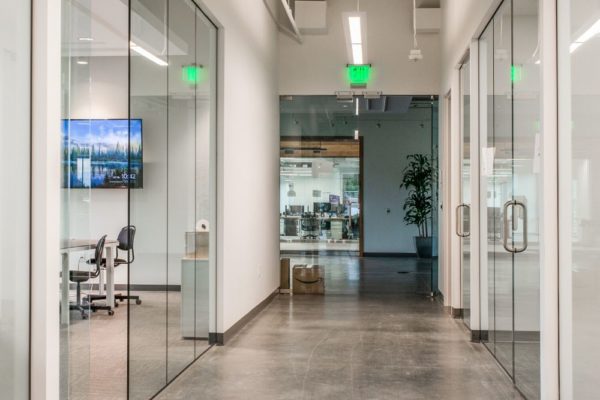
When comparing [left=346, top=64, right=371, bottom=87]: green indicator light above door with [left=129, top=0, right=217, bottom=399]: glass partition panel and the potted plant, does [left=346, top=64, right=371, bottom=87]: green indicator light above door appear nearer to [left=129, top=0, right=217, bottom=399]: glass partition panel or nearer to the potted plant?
the potted plant

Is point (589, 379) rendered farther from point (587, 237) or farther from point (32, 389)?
point (32, 389)

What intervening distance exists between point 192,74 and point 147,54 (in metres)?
1.00

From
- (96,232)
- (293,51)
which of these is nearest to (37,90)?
(96,232)

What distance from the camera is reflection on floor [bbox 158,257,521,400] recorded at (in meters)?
4.47

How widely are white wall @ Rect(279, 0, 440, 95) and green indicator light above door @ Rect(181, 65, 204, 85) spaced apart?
165 inches

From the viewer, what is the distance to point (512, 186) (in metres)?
4.77

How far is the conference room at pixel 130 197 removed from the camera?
3.12 metres

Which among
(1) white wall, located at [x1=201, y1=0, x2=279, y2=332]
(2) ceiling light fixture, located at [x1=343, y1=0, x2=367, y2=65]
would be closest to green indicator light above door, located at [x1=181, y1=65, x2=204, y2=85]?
(1) white wall, located at [x1=201, y1=0, x2=279, y2=332]

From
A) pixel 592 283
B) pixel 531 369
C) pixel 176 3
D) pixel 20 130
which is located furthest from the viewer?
pixel 176 3

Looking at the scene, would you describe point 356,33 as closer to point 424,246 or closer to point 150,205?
point 150,205

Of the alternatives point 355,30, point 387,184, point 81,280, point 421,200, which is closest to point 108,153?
point 81,280

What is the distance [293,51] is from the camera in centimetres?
964

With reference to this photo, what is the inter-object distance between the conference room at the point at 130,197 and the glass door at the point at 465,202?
2.98 m

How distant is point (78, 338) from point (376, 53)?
24.4 ft
